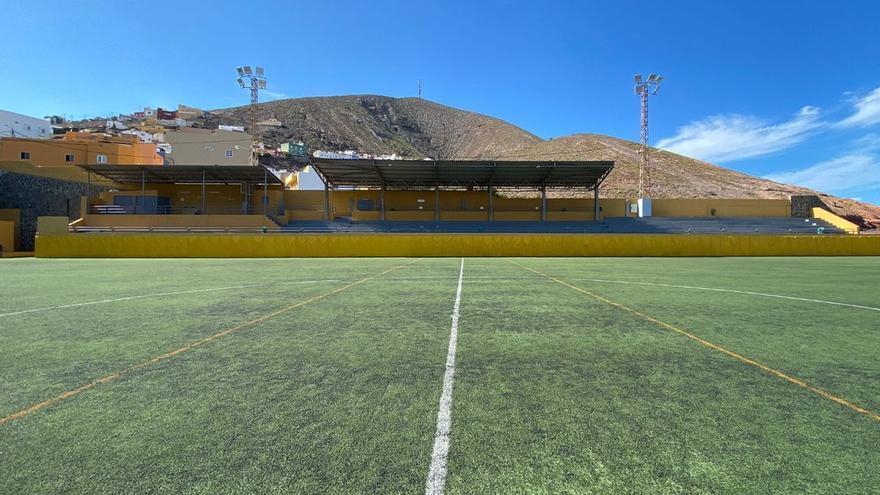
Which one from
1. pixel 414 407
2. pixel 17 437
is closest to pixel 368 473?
pixel 414 407

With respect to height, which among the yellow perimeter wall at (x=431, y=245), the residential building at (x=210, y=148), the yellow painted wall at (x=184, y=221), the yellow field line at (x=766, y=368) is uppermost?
the residential building at (x=210, y=148)

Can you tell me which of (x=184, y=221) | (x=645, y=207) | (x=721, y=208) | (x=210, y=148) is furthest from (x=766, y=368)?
(x=210, y=148)

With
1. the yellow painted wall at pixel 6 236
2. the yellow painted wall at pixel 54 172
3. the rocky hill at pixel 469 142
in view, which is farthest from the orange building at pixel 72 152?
the rocky hill at pixel 469 142

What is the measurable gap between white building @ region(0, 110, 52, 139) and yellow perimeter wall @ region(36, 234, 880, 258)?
76580 millimetres

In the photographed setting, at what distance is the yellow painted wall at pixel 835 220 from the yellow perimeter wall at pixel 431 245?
20.2 metres

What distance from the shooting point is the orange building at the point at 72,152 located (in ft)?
172

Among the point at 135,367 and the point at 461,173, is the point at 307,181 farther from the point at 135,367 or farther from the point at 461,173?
the point at 135,367

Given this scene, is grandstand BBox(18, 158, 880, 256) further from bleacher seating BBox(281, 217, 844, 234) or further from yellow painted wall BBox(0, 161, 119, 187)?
yellow painted wall BBox(0, 161, 119, 187)

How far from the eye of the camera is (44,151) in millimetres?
54312

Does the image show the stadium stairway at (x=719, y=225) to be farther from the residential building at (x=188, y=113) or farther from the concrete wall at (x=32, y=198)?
the residential building at (x=188, y=113)

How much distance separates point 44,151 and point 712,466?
7451cm

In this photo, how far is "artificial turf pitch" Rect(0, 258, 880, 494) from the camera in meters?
2.45

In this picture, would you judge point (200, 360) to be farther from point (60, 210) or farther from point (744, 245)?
point (60, 210)

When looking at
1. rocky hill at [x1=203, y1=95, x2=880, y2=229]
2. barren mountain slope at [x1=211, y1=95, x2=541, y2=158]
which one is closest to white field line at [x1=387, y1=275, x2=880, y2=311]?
rocky hill at [x1=203, y1=95, x2=880, y2=229]
